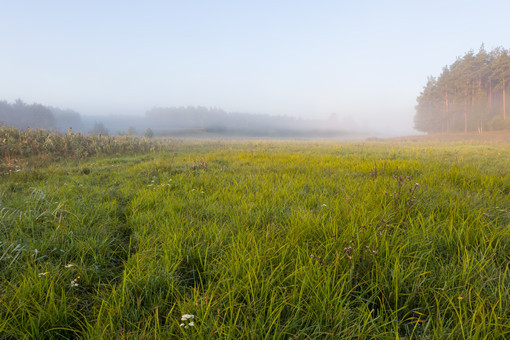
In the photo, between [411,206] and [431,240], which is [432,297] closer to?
[431,240]

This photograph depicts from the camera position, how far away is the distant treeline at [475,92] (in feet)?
141

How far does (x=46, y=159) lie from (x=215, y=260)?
11.1 metres

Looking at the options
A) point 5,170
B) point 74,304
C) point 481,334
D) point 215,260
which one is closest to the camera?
point 481,334

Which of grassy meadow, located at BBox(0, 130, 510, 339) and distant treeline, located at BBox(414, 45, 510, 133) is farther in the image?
distant treeline, located at BBox(414, 45, 510, 133)

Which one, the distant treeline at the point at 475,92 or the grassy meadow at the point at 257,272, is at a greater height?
the distant treeline at the point at 475,92

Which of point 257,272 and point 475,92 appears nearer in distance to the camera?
point 257,272

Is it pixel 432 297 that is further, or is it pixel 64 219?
pixel 64 219

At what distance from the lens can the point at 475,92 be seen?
49562 mm

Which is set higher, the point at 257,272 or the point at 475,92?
the point at 475,92

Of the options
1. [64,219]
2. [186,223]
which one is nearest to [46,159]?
[64,219]

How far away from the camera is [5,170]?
6.42 meters

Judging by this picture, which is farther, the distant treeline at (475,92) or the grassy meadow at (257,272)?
the distant treeline at (475,92)

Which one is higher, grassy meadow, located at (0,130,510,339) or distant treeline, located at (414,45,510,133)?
distant treeline, located at (414,45,510,133)

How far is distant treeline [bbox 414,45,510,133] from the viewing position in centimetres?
4297
